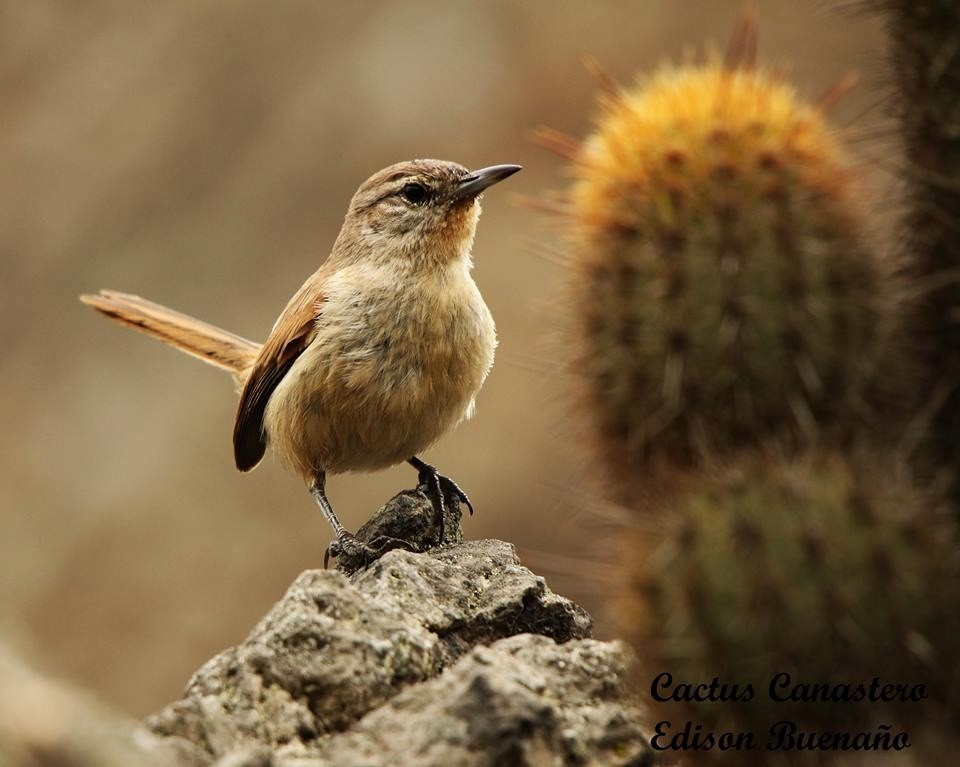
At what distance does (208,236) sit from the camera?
57.8 feet

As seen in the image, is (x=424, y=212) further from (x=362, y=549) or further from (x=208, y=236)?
(x=208, y=236)

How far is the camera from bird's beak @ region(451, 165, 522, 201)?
5.81 metres

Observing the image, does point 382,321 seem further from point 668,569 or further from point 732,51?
point 668,569

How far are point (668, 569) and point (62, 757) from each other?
1.35 metres

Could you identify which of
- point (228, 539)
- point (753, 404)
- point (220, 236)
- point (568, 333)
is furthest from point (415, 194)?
point (220, 236)

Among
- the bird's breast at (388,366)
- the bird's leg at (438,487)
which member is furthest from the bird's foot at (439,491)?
the bird's breast at (388,366)

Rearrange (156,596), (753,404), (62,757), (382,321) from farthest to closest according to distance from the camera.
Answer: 1. (156,596)
2. (382,321)
3. (753,404)
4. (62,757)

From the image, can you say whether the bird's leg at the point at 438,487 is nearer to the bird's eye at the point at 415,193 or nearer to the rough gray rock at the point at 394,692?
the bird's eye at the point at 415,193

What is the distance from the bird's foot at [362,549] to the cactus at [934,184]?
7.99ft

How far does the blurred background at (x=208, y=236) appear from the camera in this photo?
15133mm

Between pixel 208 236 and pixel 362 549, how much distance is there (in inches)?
515

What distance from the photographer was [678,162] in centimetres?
332

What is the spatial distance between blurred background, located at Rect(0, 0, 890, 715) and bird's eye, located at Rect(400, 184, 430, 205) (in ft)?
26.4

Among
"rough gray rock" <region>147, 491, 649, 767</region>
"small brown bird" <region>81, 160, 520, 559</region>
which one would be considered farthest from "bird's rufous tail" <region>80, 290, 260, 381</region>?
"rough gray rock" <region>147, 491, 649, 767</region>
